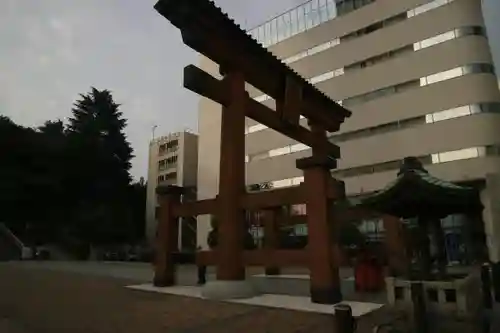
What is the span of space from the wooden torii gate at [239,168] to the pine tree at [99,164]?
2460 cm

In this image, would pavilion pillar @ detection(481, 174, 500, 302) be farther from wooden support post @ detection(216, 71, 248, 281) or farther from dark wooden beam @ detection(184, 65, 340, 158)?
wooden support post @ detection(216, 71, 248, 281)

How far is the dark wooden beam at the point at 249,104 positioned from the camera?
9039 millimetres

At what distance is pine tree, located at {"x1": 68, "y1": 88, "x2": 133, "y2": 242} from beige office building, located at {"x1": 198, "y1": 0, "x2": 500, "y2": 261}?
13.4m

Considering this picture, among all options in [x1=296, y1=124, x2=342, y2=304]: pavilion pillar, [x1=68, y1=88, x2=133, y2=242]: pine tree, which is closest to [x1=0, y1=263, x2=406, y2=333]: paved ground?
[x1=296, y1=124, x2=342, y2=304]: pavilion pillar

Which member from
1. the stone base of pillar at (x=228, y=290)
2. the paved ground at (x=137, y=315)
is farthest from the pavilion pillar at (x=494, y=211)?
the paved ground at (x=137, y=315)

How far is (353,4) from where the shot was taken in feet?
108

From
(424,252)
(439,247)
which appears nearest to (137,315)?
(424,252)

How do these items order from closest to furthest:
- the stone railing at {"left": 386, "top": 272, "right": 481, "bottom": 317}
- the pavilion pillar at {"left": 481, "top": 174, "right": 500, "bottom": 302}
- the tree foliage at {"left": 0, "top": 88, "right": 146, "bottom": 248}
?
the stone railing at {"left": 386, "top": 272, "right": 481, "bottom": 317}, the pavilion pillar at {"left": 481, "top": 174, "right": 500, "bottom": 302}, the tree foliage at {"left": 0, "top": 88, "right": 146, "bottom": 248}

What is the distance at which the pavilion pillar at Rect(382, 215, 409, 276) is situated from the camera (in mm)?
11406

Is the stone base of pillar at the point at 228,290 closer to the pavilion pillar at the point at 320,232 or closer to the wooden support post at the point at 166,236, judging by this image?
the pavilion pillar at the point at 320,232

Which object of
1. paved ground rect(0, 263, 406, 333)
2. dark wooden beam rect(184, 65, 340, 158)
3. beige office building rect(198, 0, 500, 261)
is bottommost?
paved ground rect(0, 263, 406, 333)

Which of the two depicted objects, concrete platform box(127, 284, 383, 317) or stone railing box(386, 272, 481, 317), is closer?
stone railing box(386, 272, 481, 317)

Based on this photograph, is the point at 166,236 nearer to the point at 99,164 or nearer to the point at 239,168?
the point at 239,168

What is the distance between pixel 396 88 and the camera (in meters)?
29.5
